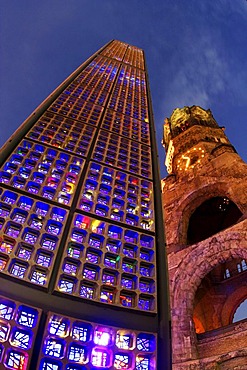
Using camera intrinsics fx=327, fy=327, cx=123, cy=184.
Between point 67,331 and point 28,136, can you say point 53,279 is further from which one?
point 28,136

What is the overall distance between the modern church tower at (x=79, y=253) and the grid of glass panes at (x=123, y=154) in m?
0.05

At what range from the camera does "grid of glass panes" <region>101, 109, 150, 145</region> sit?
15.5 metres

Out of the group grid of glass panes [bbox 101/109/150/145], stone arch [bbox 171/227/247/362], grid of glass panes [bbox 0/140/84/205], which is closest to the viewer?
grid of glass panes [bbox 0/140/84/205]

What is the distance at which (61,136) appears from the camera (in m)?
13.0

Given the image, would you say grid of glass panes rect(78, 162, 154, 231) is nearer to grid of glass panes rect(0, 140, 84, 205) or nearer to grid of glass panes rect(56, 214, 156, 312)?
grid of glass panes rect(0, 140, 84, 205)

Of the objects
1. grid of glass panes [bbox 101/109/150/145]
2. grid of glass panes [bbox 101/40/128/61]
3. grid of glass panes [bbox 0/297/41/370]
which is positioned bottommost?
grid of glass panes [bbox 0/297/41/370]

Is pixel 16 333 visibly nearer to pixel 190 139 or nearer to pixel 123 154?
pixel 123 154

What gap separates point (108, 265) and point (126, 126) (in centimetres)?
1015

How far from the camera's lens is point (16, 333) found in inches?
211

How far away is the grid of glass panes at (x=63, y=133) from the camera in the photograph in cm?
1229

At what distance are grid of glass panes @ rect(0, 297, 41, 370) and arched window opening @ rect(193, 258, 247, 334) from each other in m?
14.7

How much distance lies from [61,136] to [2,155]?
10.9 feet

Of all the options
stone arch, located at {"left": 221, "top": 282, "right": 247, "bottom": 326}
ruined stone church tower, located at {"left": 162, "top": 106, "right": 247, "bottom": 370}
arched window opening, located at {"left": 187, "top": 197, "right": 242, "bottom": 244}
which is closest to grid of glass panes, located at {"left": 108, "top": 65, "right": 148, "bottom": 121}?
ruined stone church tower, located at {"left": 162, "top": 106, "right": 247, "bottom": 370}

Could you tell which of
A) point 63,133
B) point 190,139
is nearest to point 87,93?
point 63,133
